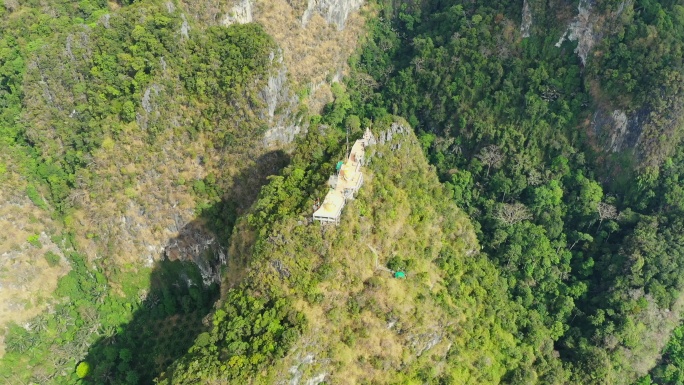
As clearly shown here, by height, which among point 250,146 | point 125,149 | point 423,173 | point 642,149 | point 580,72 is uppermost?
point 580,72

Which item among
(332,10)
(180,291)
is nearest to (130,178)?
(180,291)

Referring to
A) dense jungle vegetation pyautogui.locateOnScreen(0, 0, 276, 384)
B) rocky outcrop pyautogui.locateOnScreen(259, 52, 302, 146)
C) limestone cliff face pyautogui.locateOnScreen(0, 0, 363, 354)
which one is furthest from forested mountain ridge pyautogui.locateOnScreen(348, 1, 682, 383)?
dense jungle vegetation pyautogui.locateOnScreen(0, 0, 276, 384)

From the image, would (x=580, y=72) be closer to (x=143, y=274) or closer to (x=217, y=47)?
(x=217, y=47)

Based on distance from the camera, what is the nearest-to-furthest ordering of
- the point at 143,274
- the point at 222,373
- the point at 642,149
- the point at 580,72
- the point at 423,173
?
1. the point at 222,373
2. the point at 423,173
3. the point at 143,274
4. the point at 642,149
5. the point at 580,72

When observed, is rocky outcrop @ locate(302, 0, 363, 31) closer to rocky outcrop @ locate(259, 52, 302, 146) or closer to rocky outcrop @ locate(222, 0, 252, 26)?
rocky outcrop @ locate(222, 0, 252, 26)

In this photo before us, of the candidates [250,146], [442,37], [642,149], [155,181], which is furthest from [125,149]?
[642,149]

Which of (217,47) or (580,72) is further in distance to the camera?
(580,72)

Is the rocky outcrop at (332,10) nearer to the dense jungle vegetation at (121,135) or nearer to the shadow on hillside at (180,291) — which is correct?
the dense jungle vegetation at (121,135)
